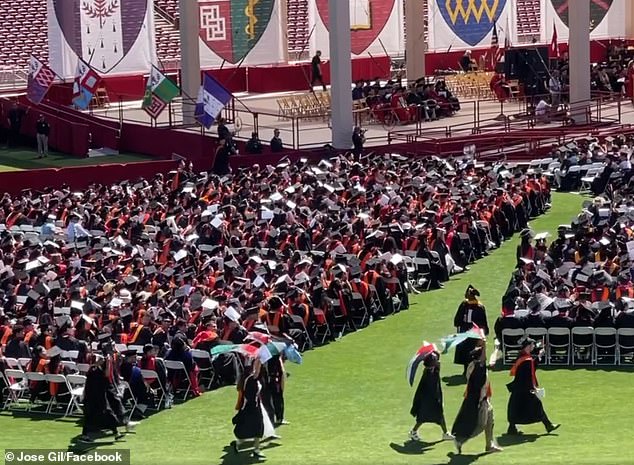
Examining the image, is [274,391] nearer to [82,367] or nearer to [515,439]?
[82,367]

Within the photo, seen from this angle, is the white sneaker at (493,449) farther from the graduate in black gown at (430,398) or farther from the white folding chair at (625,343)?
the white folding chair at (625,343)

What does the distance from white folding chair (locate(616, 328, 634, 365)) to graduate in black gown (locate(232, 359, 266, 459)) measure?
259 inches

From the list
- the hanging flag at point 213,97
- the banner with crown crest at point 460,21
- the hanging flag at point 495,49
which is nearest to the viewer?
the hanging flag at point 213,97

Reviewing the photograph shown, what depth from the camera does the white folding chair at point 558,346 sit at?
24750 millimetres

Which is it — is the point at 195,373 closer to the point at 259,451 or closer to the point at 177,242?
the point at 259,451

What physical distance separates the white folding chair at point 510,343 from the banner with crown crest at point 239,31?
27250 mm

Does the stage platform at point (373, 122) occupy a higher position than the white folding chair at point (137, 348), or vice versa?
the stage platform at point (373, 122)

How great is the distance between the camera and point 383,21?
173ft

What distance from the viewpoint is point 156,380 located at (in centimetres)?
2339

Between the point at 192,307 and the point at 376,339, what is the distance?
3319 mm

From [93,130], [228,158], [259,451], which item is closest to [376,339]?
[259,451]

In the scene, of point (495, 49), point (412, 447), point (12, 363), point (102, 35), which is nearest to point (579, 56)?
point (495, 49)

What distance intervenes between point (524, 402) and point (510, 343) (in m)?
3.95

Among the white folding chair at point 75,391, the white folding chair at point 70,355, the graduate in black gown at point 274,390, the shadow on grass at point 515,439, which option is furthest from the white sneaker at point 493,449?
the white folding chair at point 70,355
